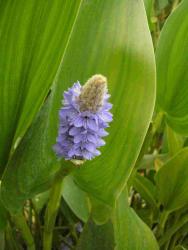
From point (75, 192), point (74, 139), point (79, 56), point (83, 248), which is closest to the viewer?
point (74, 139)

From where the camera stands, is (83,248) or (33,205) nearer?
(83,248)

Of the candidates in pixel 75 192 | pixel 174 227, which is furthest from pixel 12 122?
pixel 174 227

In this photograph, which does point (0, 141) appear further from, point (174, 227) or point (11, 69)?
point (174, 227)

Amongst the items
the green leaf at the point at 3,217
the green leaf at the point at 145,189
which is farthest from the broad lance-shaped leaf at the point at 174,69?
the green leaf at the point at 3,217

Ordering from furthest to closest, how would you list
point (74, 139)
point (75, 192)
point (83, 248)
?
point (75, 192) → point (83, 248) → point (74, 139)

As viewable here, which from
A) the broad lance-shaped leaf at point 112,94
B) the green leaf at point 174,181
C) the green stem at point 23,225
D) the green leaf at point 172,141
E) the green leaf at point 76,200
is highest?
the broad lance-shaped leaf at point 112,94

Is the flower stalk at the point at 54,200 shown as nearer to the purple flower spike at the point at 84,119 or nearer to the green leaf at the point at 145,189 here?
the purple flower spike at the point at 84,119

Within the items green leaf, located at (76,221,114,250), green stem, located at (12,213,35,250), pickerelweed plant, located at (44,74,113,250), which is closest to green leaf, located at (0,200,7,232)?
green stem, located at (12,213,35,250)

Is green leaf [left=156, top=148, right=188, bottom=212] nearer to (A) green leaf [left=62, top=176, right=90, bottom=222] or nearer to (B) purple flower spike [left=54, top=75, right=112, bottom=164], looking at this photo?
(A) green leaf [left=62, top=176, right=90, bottom=222]
